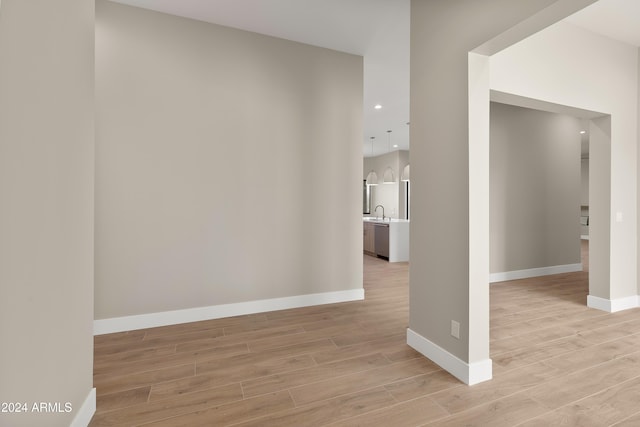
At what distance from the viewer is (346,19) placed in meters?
2.97

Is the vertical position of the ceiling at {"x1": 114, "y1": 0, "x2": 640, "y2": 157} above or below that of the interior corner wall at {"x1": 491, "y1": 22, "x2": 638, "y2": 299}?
above

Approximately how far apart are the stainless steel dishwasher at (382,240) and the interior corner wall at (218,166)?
119 inches

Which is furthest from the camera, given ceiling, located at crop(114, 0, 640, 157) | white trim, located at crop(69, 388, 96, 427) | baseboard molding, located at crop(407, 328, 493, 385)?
ceiling, located at crop(114, 0, 640, 157)

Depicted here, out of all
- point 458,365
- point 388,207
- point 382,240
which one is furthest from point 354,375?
point 388,207

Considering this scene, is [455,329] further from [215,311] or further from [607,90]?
[607,90]

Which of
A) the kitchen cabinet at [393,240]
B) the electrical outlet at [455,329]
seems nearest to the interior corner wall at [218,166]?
the electrical outlet at [455,329]

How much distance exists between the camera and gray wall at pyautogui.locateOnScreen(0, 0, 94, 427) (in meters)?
1.00

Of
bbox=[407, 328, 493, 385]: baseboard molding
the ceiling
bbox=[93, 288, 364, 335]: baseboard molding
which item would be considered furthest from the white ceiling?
bbox=[93, 288, 364, 335]: baseboard molding

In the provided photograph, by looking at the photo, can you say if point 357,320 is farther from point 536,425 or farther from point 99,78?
point 99,78

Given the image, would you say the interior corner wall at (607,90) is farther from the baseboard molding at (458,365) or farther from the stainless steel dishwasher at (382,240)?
the stainless steel dishwasher at (382,240)

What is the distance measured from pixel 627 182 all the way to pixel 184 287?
5244 millimetres

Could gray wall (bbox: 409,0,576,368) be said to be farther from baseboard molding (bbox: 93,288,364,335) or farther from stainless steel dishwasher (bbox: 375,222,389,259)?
stainless steel dishwasher (bbox: 375,222,389,259)

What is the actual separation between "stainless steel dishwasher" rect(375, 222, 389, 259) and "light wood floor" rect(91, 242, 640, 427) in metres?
3.46

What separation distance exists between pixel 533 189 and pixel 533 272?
1427mm
